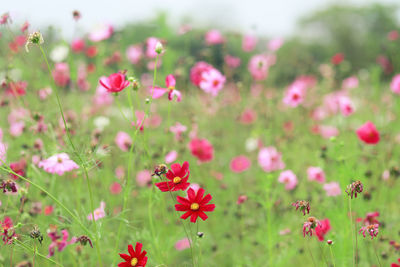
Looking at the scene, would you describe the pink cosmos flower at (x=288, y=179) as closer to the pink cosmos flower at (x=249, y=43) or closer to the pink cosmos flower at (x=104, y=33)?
the pink cosmos flower at (x=104, y=33)

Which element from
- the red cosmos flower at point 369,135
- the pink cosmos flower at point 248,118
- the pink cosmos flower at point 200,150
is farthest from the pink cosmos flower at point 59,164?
the pink cosmos flower at point 248,118

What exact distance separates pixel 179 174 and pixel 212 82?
0.76 meters

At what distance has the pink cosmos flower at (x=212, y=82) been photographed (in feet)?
5.61

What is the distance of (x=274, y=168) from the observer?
2232 millimetres

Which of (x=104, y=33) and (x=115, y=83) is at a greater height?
(x=104, y=33)

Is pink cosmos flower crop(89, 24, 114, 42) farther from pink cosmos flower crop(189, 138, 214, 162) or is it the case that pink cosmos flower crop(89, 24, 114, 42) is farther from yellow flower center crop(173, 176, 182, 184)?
yellow flower center crop(173, 176, 182, 184)

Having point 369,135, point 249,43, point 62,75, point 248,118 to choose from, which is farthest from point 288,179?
point 62,75

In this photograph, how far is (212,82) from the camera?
174cm

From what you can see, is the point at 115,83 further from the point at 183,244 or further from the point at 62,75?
the point at 62,75

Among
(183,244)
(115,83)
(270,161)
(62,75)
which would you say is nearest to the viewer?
(115,83)

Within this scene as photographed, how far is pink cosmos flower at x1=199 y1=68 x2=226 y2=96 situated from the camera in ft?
5.61

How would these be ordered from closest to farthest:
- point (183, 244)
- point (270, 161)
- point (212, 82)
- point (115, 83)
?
point (115, 83), point (212, 82), point (183, 244), point (270, 161)

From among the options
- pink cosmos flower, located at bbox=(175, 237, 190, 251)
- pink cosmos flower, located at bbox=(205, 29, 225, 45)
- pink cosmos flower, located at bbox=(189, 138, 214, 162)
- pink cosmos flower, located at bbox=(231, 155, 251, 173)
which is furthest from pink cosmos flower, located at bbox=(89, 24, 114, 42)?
pink cosmos flower, located at bbox=(175, 237, 190, 251)

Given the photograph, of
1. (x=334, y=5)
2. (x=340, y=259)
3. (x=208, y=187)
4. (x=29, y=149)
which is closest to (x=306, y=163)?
(x=208, y=187)
